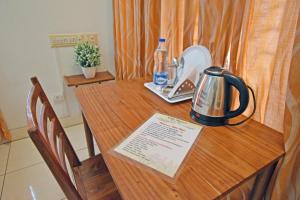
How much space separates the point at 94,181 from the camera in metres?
0.91

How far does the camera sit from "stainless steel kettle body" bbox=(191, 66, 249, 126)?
68 cm

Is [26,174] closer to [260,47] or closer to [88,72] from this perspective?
[88,72]

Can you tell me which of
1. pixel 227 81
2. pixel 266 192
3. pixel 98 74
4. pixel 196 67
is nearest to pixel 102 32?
pixel 98 74

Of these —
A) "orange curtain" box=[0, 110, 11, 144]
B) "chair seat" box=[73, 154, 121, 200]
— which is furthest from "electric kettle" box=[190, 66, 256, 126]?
"orange curtain" box=[0, 110, 11, 144]

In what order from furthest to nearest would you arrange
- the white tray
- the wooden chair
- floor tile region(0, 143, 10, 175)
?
floor tile region(0, 143, 10, 175) < the white tray < the wooden chair

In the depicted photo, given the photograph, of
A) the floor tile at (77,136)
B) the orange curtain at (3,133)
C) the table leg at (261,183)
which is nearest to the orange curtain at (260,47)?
the table leg at (261,183)

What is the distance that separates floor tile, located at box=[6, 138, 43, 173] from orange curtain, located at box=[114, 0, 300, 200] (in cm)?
149

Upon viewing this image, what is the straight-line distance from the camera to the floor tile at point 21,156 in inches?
62.9

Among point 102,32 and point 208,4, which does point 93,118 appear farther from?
point 102,32

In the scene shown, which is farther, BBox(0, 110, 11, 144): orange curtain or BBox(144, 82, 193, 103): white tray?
BBox(0, 110, 11, 144): orange curtain

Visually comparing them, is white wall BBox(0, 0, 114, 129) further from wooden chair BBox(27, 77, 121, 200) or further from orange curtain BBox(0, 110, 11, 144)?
Answer: wooden chair BBox(27, 77, 121, 200)

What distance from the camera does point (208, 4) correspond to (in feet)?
3.34

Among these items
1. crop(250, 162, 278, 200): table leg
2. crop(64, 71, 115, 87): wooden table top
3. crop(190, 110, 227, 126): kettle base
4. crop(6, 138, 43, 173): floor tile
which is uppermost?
crop(190, 110, 227, 126): kettle base

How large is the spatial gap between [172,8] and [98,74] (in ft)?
3.43
